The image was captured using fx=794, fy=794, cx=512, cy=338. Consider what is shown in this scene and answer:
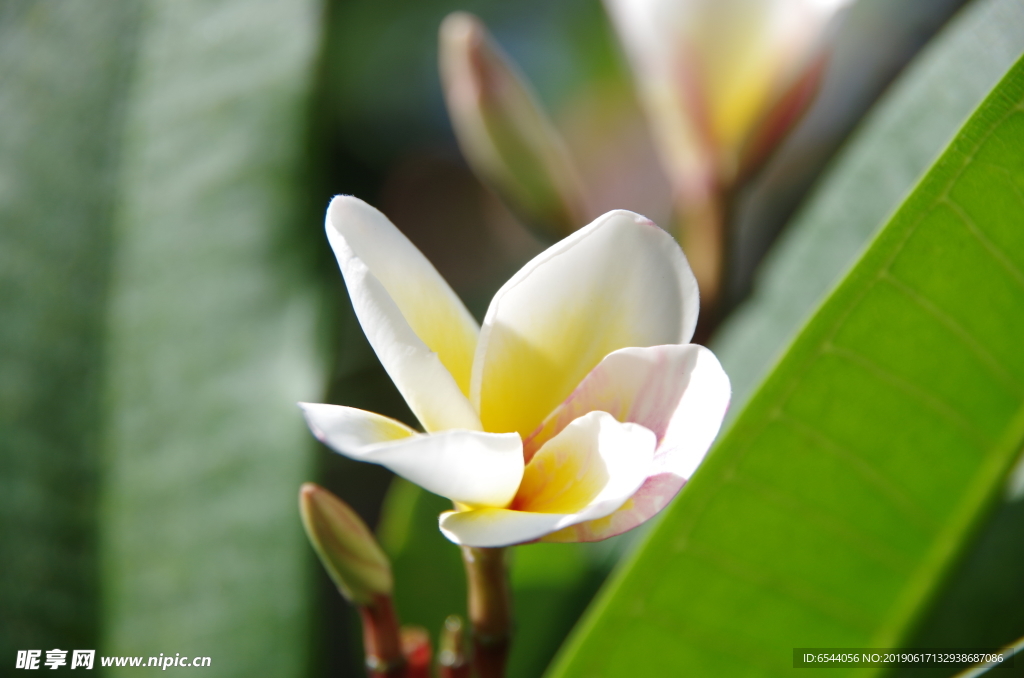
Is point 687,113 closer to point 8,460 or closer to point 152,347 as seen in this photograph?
point 152,347

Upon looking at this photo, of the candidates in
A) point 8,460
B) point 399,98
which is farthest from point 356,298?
point 399,98

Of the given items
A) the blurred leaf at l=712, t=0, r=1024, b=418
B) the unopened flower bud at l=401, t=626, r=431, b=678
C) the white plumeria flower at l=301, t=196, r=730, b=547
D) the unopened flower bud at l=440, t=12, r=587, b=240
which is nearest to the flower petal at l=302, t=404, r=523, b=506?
the white plumeria flower at l=301, t=196, r=730, b=547

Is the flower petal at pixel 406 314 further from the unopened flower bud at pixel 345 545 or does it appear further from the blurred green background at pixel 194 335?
the blurred green background at pixel 194 335

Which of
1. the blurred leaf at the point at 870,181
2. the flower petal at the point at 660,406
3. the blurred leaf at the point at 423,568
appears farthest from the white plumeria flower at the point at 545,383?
the blurred leaf at the point at 423,568

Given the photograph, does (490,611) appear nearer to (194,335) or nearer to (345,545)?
(345,545)


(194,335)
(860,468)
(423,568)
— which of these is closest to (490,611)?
(860,468)

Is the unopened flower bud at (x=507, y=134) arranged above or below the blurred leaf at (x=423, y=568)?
above
